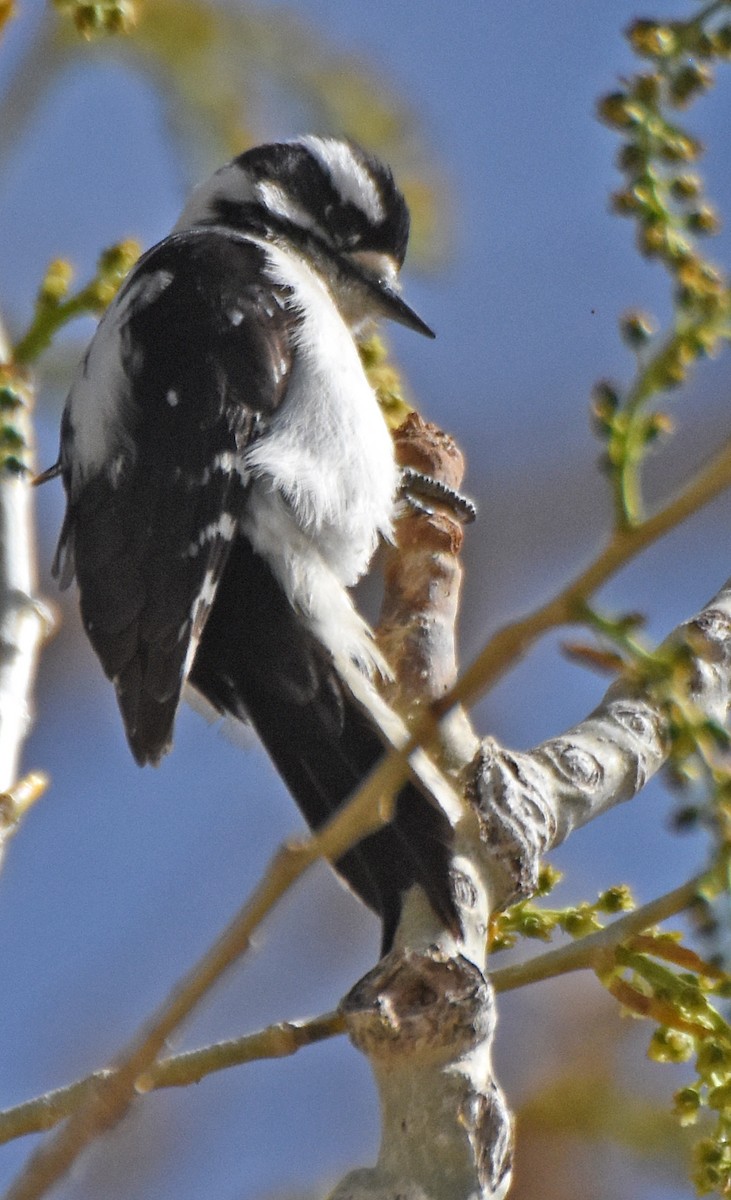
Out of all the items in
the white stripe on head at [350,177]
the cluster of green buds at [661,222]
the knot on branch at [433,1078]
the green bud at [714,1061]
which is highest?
the cluster of green buds at [661,222]

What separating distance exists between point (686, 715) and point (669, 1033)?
0.67m

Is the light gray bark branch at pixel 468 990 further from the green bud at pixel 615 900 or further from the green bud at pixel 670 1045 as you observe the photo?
the green bud at pixel 670 1045

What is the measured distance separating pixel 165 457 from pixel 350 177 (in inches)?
37.6

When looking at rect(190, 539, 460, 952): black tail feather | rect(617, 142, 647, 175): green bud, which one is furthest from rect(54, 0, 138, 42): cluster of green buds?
rect(617, 142, 647, 175): green bud

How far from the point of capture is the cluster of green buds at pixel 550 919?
1.61 metres

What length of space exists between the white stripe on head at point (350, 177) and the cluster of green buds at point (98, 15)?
1063 mm

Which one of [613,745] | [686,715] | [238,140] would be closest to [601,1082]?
[613,745]

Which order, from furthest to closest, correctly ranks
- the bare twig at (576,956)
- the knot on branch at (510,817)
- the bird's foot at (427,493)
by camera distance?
the bird's foot at (427,493)
the knot on branch at (510,817)
the bare twig at (576,956)

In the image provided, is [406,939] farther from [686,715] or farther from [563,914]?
[686,715]

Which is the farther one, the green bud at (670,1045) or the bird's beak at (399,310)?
the bird's beak at (399,310)

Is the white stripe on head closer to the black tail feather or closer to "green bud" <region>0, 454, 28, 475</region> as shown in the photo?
the black tail feather

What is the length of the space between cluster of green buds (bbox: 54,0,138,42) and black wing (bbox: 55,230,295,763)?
55 cm

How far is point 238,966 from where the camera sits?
35.9 inches

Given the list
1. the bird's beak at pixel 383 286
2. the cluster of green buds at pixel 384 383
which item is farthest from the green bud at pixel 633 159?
the bird's beak at pixel 383 286
